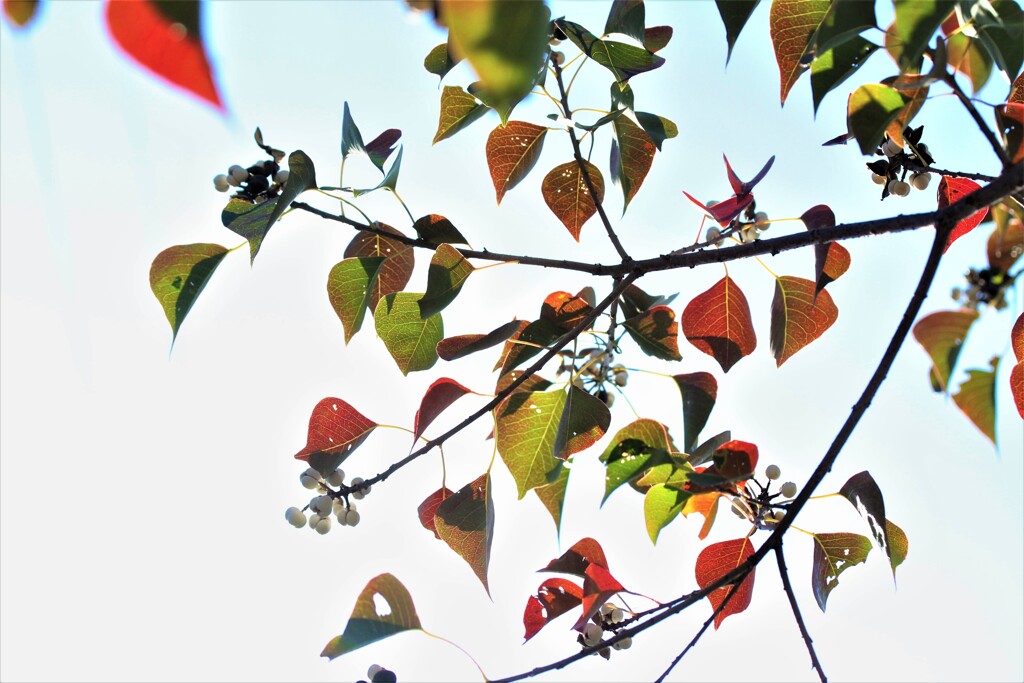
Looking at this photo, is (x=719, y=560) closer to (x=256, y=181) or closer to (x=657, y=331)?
(x=657, y=331)

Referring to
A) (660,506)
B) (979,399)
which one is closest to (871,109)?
(979,399)

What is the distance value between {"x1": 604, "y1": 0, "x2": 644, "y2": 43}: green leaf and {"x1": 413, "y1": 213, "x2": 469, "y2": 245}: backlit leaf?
0.28 meters

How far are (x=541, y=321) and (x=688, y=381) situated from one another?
0.63ft

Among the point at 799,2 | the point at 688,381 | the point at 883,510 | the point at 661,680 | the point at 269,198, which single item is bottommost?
the point at 661,680

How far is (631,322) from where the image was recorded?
3.27 feet

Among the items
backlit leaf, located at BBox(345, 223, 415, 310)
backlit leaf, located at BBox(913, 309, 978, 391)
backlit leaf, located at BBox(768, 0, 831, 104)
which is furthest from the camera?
backlit leaf, located at BBox(345, 223, 415, 310)

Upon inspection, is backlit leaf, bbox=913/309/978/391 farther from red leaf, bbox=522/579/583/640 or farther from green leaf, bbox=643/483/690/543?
red leaf, bbox=522/579/583/640

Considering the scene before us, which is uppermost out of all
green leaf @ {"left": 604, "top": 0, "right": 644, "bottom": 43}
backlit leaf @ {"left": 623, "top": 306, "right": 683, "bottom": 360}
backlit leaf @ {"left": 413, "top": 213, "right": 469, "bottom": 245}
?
green leaf @ {"left": 604, "top": 0, "right": 644, "bottom": 43}

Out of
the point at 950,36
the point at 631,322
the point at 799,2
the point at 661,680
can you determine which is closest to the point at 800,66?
the point at 799,2

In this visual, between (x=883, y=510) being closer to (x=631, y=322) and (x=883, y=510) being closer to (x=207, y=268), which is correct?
(x=631, y=322)

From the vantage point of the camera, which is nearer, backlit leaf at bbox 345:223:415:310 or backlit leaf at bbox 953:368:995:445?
backlit leaf at bbox 953:368:995:445

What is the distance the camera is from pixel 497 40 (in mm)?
250

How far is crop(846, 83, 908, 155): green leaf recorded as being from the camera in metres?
0.66

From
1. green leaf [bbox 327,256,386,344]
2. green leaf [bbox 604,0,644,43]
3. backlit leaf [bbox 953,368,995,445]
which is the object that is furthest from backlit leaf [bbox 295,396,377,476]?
backlit leaf [bbox 953,368,995,445]
